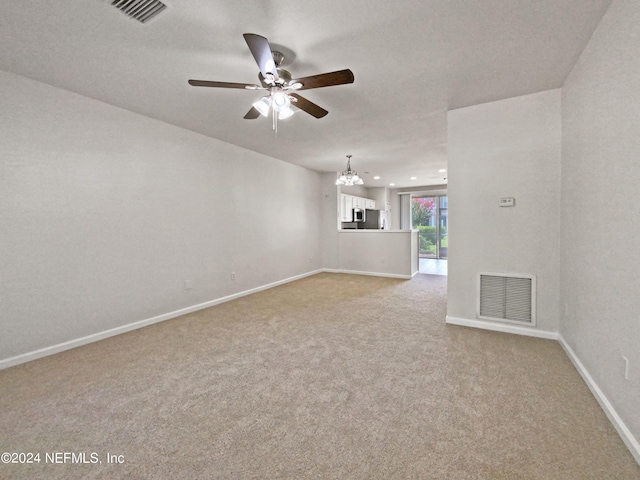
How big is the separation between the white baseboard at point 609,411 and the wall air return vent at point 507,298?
1.92 ft

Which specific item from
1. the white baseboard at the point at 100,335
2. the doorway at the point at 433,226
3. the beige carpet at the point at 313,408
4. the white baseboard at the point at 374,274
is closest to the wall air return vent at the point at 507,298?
the beige carpet at the point at 313,408

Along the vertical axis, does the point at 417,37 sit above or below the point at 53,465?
above

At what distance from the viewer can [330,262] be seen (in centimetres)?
705

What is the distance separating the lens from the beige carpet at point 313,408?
4.47 ft

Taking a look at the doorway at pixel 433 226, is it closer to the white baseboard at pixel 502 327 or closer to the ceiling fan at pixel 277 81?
the white baseboard at pixel 502 327

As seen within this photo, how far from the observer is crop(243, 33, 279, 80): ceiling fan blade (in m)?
1.63

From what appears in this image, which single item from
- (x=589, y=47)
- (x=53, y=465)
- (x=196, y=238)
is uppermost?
(x=589, y=47)

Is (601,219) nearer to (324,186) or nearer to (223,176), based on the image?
(223,176)

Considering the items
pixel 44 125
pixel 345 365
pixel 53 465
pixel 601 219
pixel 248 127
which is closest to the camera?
pixel 53 465

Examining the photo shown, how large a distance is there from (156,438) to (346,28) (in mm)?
2837

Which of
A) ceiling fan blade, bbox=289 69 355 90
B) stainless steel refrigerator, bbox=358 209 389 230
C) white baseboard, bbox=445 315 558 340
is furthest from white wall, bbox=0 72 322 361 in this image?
stainless steel refrigerator, bbox=358 209 389 230

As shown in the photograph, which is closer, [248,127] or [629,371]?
[629,371]

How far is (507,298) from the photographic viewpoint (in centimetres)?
301

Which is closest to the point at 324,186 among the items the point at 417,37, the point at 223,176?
the point at 223,176
